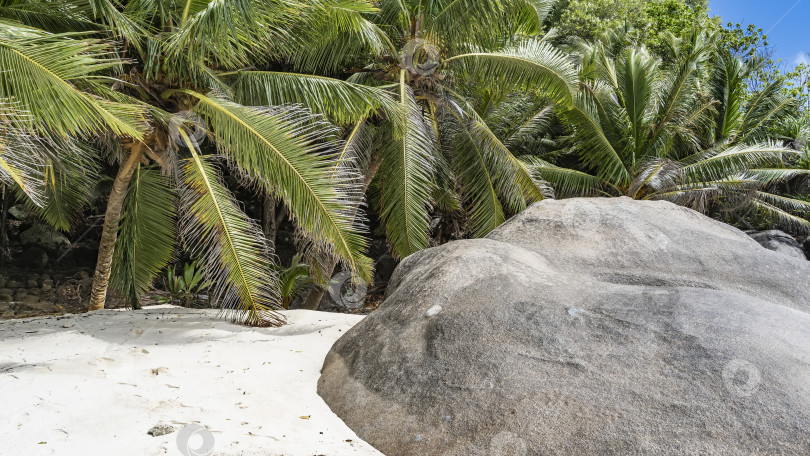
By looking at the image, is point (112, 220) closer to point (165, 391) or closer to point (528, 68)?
point (165, 391)

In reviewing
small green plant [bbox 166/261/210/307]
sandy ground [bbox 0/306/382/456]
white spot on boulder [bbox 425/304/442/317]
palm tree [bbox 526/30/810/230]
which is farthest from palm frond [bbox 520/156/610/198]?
white spot on boulder [bbox 425/304/442/317]

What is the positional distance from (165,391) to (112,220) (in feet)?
14.7

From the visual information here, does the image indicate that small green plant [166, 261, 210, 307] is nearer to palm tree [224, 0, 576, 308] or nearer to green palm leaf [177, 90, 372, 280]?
palm tree [224, 0, 576, 308]

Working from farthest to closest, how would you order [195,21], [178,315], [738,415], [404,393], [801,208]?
[801,208], [178,315], [195,21], [404,393], [738,415]

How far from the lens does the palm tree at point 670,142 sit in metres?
12.4

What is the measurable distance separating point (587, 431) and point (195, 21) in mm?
4716

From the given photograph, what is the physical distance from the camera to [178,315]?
6480mm

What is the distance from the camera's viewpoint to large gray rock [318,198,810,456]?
9.02 ft

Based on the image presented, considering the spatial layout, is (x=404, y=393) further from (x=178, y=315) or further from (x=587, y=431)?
(x=178, y=315)

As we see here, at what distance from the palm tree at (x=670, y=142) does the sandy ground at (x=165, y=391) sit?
8725 mm

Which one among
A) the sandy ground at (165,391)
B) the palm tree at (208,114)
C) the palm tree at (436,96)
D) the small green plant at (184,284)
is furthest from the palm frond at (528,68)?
the small green plant at (184,284)

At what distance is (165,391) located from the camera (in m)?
3.67

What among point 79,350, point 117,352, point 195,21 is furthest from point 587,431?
point 195,21

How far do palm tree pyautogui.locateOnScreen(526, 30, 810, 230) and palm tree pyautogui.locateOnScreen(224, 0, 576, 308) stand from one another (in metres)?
2.25
